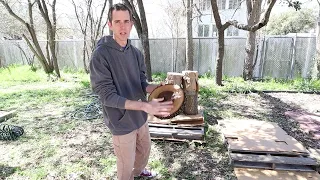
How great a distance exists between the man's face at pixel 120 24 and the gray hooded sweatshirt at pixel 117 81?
0.22 feet

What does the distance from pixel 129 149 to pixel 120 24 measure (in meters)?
1.06

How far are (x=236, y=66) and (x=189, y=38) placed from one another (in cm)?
241

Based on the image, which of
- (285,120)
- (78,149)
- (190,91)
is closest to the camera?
(78,149)

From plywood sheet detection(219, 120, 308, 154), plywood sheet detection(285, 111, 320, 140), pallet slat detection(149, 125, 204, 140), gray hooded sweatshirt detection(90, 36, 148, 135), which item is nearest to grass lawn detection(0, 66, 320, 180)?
pallet slat detection(149, 125, 204, 140)

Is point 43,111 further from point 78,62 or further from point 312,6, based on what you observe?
point 312,6

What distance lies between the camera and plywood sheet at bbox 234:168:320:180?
2781 mm

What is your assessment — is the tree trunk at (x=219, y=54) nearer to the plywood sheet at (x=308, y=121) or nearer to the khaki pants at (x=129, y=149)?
the plywood sheet at (x=308, y=121)

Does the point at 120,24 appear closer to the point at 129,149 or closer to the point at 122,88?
the point at 122,88

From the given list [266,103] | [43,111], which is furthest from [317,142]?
[43,111]

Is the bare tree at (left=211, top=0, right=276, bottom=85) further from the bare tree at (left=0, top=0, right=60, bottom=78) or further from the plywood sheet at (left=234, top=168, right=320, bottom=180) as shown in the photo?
the bare tree at (left=0, top=0, right=60, bottom=78)

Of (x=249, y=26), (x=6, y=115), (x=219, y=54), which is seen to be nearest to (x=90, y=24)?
(x=219, y=54)

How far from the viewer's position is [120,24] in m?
1.87

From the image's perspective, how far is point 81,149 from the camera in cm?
367

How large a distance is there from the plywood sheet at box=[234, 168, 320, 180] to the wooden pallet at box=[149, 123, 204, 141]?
0.93m
